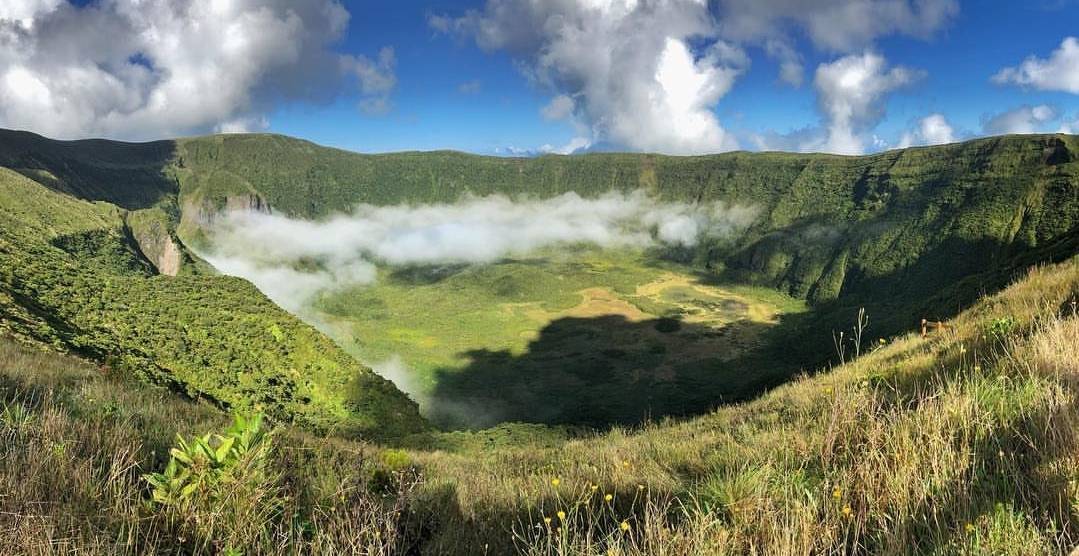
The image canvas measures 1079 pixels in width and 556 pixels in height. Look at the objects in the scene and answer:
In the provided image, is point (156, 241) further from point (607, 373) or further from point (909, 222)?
point (909, 222)

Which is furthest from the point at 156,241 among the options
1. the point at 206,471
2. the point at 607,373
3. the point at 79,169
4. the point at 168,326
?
the point at 79,169

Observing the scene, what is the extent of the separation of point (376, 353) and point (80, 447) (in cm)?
10474

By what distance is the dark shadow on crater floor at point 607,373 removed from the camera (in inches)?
2921

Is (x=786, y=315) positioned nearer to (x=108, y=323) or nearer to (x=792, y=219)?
(x=792, y=219)

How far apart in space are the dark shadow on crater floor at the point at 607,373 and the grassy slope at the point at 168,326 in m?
34.1

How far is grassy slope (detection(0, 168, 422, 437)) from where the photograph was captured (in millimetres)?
24906

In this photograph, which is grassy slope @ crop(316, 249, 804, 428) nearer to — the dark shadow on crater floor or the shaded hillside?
the dark shadow on crater floor

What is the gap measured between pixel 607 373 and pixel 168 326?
77194 millimetres

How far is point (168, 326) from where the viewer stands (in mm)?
31062

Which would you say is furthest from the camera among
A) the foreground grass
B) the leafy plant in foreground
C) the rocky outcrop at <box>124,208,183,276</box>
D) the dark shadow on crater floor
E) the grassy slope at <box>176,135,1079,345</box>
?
the grassy slope at <box>176,135,1079,345</box>

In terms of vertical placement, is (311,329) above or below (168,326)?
below

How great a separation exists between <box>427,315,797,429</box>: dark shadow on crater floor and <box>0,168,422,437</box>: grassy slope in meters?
34.1

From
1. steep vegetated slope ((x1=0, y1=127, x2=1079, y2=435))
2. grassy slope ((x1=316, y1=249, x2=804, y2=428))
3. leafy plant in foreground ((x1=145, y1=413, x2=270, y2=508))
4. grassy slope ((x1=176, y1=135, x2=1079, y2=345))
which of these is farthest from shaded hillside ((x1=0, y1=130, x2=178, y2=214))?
grassy slope ((x1=176, y1=135, x2=1079, y2=345))

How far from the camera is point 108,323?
90.2 feet
